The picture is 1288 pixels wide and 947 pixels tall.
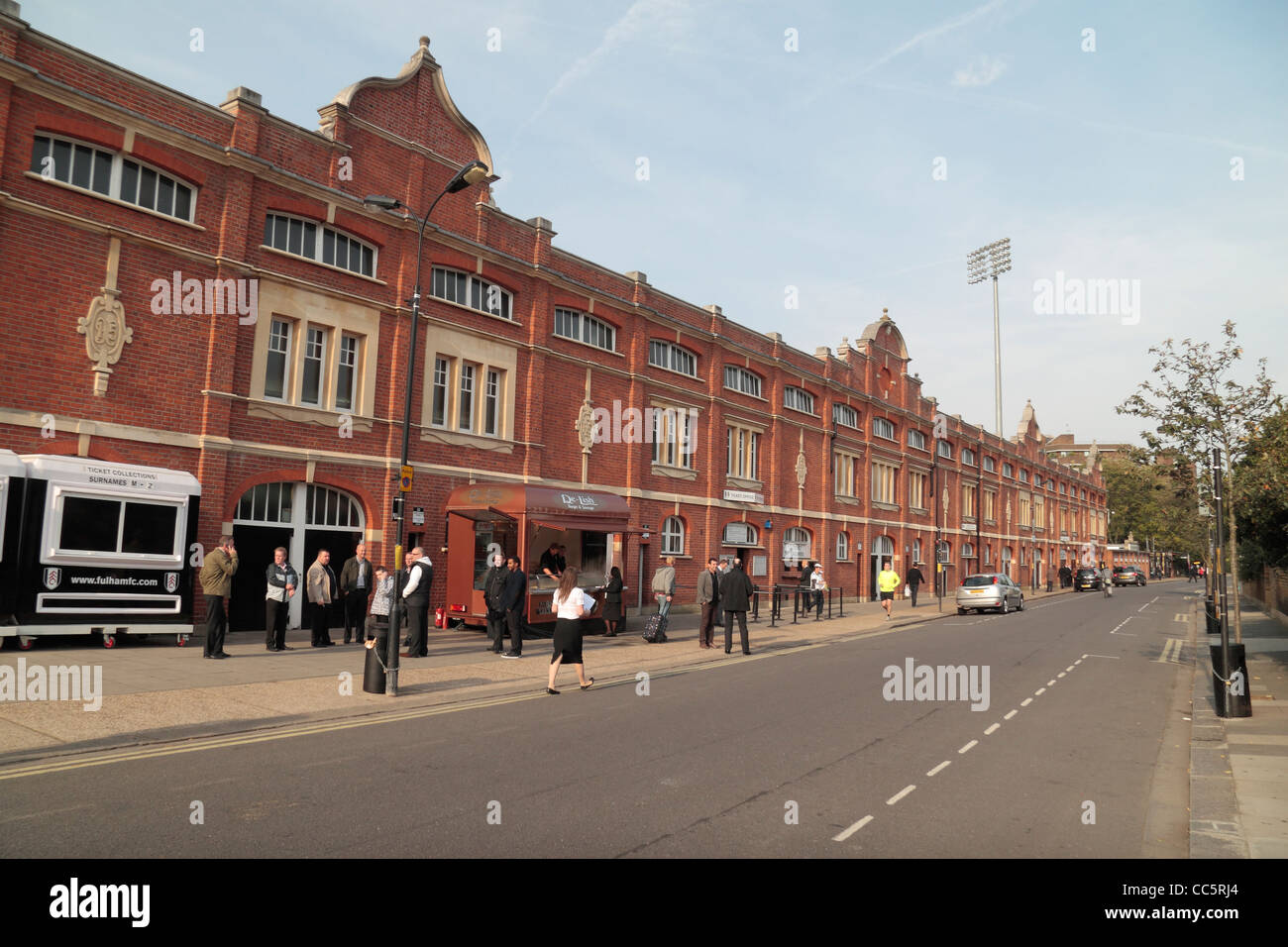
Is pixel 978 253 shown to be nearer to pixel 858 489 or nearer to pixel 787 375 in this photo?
pixel 858 489

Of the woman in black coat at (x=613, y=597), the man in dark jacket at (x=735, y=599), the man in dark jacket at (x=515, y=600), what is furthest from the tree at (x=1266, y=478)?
the woman in black coat at (x=613, y=597)

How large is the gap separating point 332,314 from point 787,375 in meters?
20.2

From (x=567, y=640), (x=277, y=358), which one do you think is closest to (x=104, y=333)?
(x=277, y=358)

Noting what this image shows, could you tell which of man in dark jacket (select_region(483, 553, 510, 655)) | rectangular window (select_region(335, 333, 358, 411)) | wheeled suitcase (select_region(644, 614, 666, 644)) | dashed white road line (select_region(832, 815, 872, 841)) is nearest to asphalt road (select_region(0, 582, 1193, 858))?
dashed white road line (select_region(832, 815, 872, 841))

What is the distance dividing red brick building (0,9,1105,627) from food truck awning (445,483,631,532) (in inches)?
64.1

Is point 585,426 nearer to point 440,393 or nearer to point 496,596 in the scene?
point 440,393

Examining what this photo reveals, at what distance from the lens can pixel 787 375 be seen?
3428 cm

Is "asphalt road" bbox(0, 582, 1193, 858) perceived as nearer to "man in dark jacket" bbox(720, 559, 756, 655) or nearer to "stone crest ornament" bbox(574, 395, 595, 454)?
"man in dark jacket" bbox(720, 559, 756, 655)

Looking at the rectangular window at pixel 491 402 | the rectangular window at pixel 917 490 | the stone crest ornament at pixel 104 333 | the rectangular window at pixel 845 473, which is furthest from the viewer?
the rectangular window at pixel 917 490

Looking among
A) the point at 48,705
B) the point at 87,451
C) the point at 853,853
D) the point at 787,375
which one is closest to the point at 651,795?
the point at 853,853

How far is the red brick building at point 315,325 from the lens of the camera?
47.0ft

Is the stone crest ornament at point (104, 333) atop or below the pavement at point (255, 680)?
atop

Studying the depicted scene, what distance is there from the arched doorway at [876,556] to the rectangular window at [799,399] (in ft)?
26.4

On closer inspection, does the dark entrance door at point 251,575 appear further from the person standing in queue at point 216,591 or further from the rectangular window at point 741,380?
the rectangular window at point 741,380
